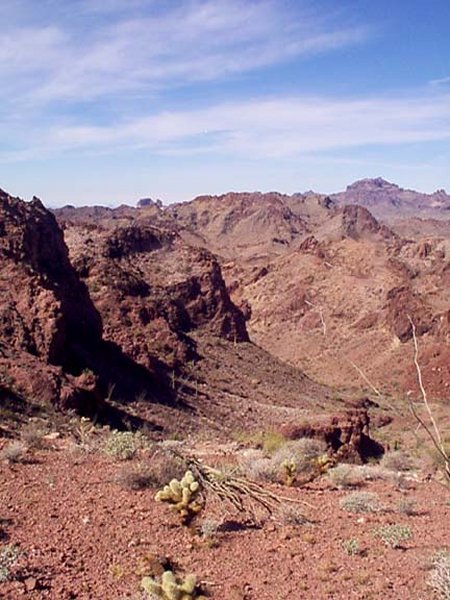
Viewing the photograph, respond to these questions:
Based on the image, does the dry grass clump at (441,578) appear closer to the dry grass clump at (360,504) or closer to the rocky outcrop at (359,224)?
the dry grass clump at (360,504)

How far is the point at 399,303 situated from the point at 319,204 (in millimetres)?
108163

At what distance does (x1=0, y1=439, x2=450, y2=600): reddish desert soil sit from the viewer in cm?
610

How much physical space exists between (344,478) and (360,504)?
5.82ft

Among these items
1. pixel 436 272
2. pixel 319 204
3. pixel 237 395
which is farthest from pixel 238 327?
pixel 319 204

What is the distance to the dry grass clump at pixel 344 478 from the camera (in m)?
10.4

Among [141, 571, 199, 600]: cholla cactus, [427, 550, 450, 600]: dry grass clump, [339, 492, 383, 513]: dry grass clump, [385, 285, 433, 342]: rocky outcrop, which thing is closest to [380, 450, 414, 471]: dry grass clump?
[339, 492, 383, 513]: dry grass clump

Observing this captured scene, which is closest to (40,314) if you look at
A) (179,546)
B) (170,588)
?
(179,546)

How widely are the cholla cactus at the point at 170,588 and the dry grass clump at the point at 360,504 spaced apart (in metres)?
3.24

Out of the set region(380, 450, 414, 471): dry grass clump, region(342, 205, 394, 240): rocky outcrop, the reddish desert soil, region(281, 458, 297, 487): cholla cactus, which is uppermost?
region(342, 205, 394, 240): rocky outcrop

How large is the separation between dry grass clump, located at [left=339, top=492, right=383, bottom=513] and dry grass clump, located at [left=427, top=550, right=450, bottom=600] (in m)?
2.11

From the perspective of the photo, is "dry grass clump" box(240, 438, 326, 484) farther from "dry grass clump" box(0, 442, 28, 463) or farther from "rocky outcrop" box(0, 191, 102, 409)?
"rocky outcrop" box(0, 191, 102, 409)

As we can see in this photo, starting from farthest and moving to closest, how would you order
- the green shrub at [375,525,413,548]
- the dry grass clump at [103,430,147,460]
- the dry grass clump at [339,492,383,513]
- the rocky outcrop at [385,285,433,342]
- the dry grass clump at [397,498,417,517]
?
the rocky outcrop at [385,285,433,342], the dry grass clump at [103,430,147,460], the dry grass clump at [397,498,417,517], the dry grass clump at [339,492,383,513], the green shrub at [375,525,413,548]

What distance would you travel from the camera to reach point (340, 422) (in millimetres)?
18109

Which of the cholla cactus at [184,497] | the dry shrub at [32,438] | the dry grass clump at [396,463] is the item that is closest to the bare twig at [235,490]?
the cholla cactus at [184,497]
